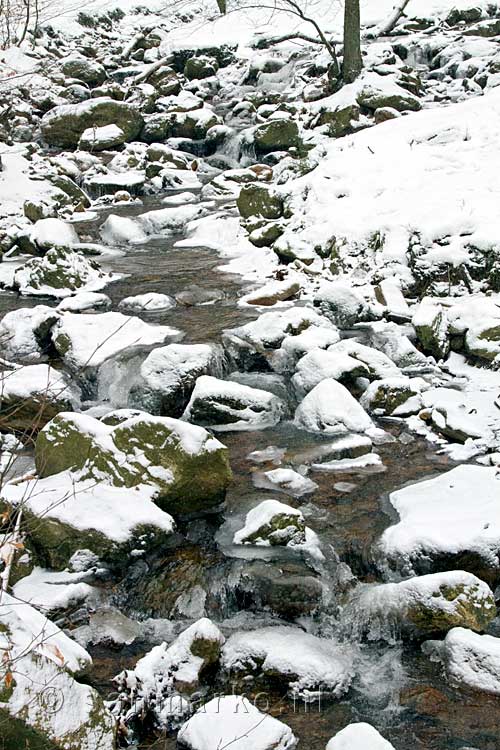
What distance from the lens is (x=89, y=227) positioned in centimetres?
1208

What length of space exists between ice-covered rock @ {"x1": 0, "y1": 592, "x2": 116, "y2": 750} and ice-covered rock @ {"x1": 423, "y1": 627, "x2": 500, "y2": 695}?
1.83 m

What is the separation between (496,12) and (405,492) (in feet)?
60.9

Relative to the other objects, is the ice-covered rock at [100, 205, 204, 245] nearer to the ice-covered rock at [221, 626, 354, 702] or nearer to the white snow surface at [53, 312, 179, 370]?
the white snow surface at [53, 312, 179, 370]

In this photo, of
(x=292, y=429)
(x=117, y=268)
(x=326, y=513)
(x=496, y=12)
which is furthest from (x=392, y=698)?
(x=496, y=12)

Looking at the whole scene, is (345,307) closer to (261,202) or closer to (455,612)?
(261,202)

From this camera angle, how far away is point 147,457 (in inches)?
199

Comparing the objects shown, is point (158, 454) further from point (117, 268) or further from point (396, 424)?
point (117, 268)

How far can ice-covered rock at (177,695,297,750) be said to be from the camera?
129 inches

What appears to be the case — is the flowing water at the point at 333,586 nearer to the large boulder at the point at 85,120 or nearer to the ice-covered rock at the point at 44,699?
the ice-covered rock at the point at 44,699

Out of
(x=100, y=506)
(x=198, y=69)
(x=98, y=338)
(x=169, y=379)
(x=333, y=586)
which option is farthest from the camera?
(x=198, y=69)

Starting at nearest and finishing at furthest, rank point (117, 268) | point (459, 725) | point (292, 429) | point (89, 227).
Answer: point (459, 725) → point (292, 429) → point (117, 268) → point (89, 227)

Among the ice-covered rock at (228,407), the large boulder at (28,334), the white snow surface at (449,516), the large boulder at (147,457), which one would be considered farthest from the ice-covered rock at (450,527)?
the large boulder at (28,334)

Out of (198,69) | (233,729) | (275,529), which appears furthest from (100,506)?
(198,69)

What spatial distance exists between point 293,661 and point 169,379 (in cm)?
333
